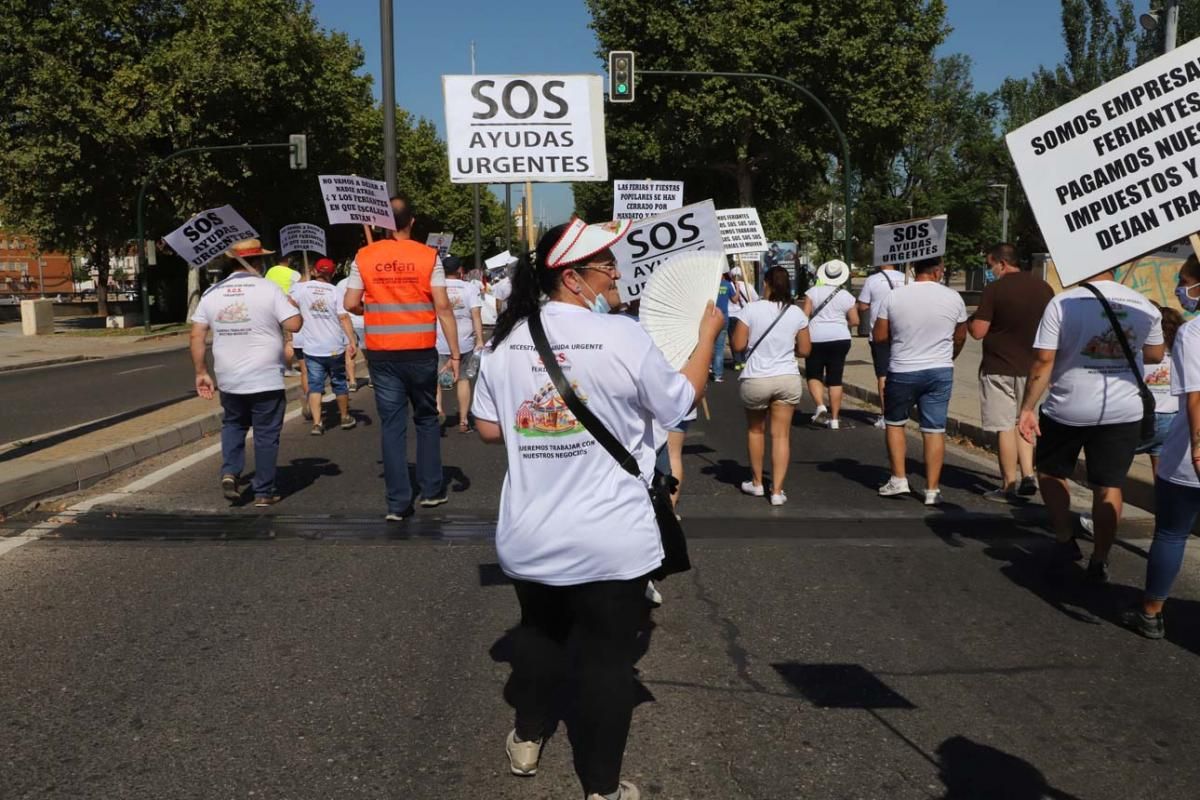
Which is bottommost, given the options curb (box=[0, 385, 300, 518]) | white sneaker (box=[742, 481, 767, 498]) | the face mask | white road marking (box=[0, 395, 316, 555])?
white sneaker (box=[742, 481, 767, 498])

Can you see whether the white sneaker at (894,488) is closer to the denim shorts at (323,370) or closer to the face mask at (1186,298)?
→ the face mask at (1186,298)

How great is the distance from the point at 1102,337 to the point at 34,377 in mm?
19490

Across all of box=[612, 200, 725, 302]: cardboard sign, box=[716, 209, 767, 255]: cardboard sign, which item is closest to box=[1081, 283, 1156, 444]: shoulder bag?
box=[612, 200, 725, 302]: cardboard sign

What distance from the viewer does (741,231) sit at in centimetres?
1241

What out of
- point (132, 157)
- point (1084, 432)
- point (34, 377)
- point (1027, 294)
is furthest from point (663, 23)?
point (1084, 432)

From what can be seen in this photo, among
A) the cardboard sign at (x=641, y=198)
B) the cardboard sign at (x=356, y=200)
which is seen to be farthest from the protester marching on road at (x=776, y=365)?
the cardboard sign at (x=641, y=198)

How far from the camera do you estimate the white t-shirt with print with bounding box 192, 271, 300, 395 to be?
7250mm

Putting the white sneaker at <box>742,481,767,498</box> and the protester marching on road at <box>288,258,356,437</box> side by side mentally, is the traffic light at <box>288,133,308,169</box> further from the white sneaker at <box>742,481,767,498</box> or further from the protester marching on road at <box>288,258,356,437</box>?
the white sneaker at <box>742,481,767,498</box>

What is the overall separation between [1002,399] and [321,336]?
6413 mm

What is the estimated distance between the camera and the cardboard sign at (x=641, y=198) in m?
14.4

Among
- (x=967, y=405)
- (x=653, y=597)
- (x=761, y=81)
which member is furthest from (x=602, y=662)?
(x=761, y=81)

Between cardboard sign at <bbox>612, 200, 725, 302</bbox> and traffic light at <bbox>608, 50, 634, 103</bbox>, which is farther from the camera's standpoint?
traffic light at <bbox>608, 50, 634, 103</bbox>

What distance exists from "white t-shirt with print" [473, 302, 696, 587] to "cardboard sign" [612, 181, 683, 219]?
1137 cm

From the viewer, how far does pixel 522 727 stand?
134 inches
